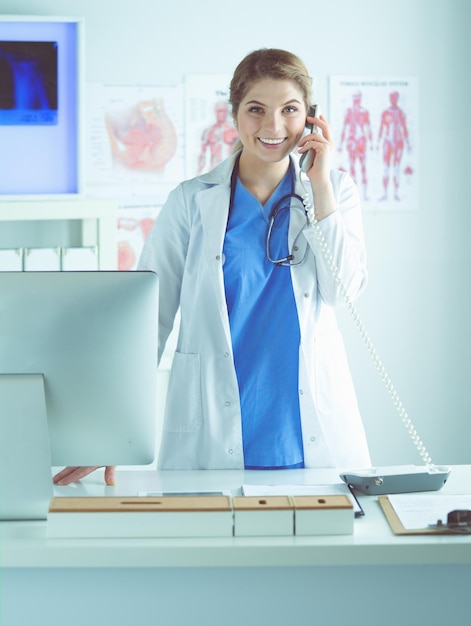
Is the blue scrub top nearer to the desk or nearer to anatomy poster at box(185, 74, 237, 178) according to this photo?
the desk

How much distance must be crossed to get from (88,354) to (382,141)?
2.35 m

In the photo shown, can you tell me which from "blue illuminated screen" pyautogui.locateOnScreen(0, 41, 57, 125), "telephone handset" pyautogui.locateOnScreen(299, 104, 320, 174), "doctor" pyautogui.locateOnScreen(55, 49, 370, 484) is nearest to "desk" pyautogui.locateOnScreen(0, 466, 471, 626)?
"doctor" pyautogui.locateOnScreen(55, 49, 370, 484)

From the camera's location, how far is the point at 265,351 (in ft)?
7.22

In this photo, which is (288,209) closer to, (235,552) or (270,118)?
(270,118)

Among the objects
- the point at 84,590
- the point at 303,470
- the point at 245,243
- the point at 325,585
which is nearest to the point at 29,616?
the point at 84,590

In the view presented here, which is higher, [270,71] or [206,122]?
[206,122]

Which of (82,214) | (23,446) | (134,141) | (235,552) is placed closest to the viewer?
(235,552)

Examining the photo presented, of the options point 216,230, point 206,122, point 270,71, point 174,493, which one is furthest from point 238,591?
point 206,122

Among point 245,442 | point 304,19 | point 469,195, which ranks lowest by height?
point 245,442

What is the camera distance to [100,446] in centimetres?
170

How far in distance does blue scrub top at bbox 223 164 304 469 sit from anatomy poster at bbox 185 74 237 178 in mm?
1477

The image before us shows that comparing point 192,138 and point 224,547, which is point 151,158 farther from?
point 224,547

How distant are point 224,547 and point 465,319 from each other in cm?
248

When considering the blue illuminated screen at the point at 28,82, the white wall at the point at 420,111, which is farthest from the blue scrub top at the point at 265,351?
the white wall at the point at 420,111
